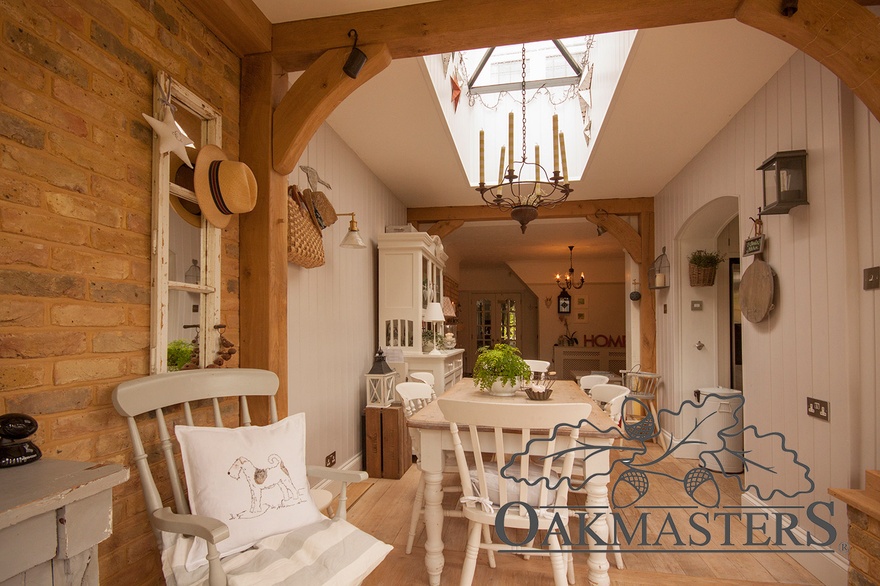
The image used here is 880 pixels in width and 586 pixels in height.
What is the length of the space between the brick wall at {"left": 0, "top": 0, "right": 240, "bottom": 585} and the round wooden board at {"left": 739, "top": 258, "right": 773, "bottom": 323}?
10.8 feet

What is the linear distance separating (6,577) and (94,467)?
0.27 meters

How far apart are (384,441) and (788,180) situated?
329 centimetres

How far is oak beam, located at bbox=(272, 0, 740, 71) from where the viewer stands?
2107 millimetres

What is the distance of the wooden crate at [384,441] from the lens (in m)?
3.92

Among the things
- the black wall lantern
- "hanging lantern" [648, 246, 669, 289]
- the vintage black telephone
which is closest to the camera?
the vintage black telephone

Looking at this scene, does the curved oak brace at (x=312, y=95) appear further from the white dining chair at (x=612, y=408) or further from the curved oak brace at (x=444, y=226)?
the curved oak brace at (x=444, y=226)

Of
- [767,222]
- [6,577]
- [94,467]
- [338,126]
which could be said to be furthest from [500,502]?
[338,126]

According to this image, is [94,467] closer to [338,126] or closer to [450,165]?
[338,126]

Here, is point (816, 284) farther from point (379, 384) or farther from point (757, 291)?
point (379, 384)

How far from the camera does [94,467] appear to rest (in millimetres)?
1109

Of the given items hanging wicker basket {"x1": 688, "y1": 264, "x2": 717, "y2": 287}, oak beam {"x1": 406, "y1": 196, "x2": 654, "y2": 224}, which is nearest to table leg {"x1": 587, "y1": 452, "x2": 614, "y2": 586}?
hanging wicker basket {"x1": 688, "y1": 264, "x2": 717, "y2": 287}

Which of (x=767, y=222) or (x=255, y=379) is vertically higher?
(x=767, y=222)

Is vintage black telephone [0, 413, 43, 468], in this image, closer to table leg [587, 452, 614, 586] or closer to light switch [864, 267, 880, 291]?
table leg [587, 452, 614, 586]

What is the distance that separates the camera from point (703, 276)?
15.1ft
